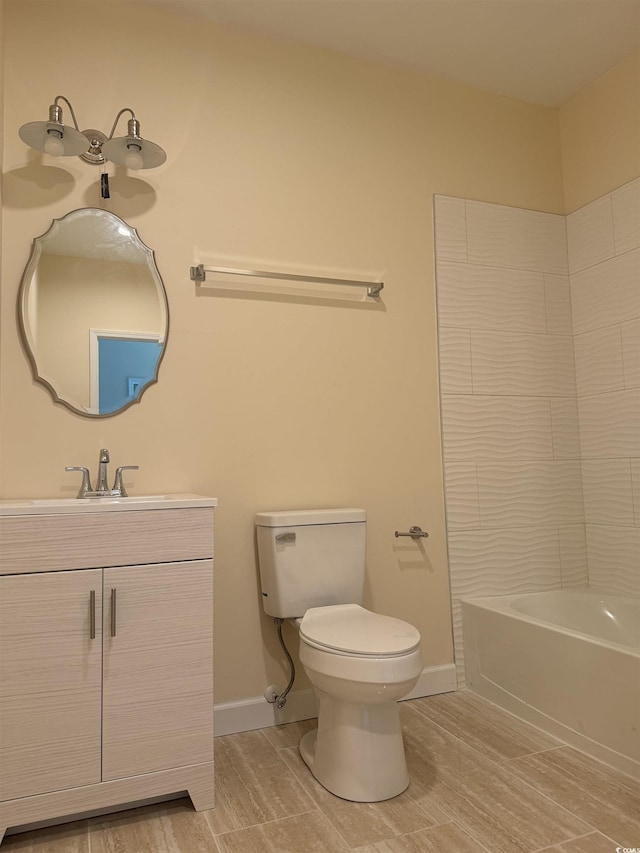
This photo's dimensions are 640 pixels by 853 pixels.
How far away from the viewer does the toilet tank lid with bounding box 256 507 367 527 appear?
207 centimetres

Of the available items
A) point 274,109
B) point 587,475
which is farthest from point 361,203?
point 587,475

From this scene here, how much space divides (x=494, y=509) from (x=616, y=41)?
1997mm

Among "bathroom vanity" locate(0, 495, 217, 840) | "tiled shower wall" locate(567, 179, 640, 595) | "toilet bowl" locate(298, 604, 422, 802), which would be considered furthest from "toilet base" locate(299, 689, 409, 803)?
"tiled shower wall" locate(567, 179, 640, 595)

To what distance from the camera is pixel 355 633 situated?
5.79 feet

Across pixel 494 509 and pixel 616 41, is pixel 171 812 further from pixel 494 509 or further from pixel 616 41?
pixel 616 41

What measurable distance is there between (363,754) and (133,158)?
1.97m

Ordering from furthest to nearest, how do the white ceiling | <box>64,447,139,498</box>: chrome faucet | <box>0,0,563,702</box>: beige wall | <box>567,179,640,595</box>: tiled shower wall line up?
<box>567,179,640,595</box>: tiled shower wall < the white ceiling < <box>0,0,563,702</box>: beige wall < <box>64,447,139,498</box>: chrome faucet

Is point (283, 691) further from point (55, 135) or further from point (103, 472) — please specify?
point (55, 135)

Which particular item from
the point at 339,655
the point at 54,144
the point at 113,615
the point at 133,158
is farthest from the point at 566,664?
the point at 54,144

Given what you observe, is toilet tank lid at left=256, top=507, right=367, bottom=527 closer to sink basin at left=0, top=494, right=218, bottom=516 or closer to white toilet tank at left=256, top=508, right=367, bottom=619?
white toilet tank at left=256, top=508, right=367, bottom=619

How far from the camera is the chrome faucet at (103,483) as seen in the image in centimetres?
194

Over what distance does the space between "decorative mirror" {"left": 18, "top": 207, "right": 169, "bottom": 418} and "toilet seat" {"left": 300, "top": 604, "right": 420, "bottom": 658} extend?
97cm

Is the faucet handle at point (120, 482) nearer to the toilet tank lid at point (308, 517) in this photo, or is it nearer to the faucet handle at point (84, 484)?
the faucet handle at point (84, 484)

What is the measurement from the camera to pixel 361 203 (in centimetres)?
251
